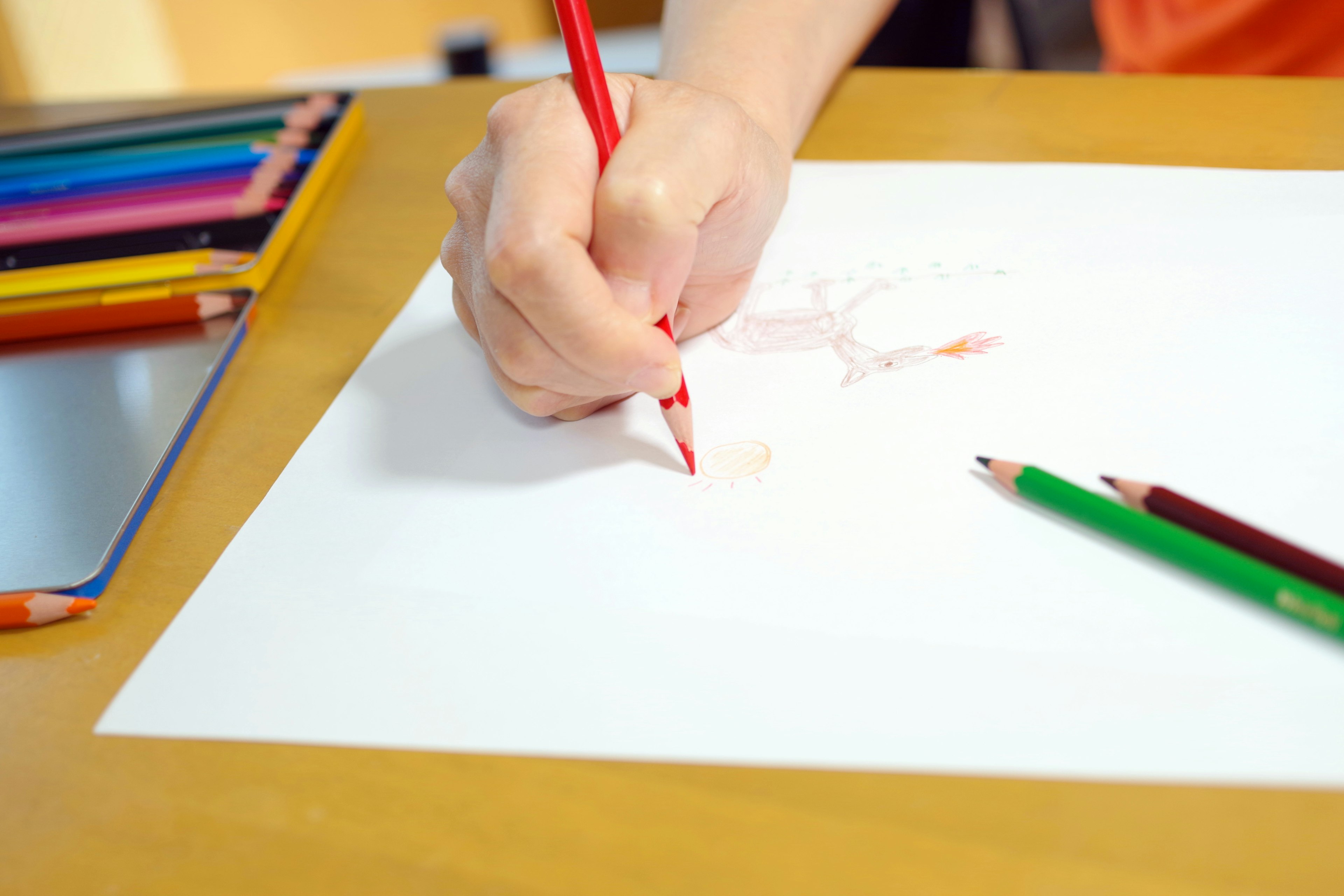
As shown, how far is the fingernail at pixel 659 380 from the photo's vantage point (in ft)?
1.22

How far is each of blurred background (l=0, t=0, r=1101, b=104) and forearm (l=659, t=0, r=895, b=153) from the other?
0.45m

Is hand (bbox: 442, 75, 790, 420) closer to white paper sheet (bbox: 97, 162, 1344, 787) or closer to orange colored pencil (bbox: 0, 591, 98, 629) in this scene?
white paper sheet (bbox: 97, 162, 1344, 787)

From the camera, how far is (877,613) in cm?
31

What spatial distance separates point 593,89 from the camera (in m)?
0.39

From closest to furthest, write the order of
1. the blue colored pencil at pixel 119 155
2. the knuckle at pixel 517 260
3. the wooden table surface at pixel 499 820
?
1. the wooden table surface at pixel 499 820
2. the knuckle at pixel 517 260
3. the blue colored pencil at pixel 119 155

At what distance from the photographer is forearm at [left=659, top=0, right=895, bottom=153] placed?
0.54 m

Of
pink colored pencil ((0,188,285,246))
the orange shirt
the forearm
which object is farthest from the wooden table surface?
the orange shirt

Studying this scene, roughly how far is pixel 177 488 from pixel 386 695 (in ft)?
0.60

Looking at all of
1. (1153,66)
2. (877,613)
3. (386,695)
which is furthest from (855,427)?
(1153,66)

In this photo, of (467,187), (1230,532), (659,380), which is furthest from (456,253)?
(1230,532)

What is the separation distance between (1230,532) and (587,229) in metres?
0.25

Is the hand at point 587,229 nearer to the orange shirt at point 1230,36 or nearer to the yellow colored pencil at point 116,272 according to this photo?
the yellow colored pencil at point 116,272

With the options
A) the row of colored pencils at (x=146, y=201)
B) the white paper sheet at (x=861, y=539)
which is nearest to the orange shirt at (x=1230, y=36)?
the white paper sheet at (x=861, y=539)

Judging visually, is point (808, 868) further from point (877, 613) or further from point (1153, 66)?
point (1153, 66)
